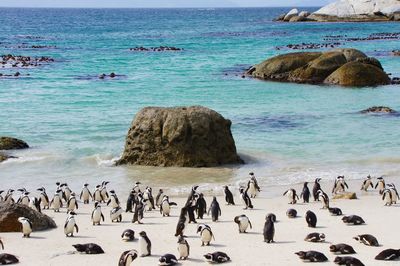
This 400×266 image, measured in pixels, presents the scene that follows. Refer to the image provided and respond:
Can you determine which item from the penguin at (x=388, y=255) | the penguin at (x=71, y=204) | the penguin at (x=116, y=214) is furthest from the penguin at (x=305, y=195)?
the penguin at (x=71, y=204)

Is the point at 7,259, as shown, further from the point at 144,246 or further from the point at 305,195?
the point at 305,195

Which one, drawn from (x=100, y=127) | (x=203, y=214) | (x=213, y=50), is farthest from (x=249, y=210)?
(x=213, y=50)

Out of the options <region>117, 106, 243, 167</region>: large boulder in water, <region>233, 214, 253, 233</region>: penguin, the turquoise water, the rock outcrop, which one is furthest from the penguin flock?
the rock outcrop

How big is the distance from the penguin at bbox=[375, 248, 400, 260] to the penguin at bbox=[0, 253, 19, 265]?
7009 mm

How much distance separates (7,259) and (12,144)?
13971 millimetres

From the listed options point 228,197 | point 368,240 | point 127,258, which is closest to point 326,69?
point 228,197

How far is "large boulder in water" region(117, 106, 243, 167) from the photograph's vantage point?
2392 centimetres

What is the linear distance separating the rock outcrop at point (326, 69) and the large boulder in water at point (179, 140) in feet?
69.4

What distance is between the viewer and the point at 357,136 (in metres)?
28.4

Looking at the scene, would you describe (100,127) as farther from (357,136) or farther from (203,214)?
(203,214)

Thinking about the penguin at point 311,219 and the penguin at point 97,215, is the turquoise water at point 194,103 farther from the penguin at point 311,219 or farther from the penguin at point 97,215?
the penguin at point 311,219

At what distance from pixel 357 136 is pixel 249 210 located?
455 inches

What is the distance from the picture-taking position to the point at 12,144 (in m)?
26.7

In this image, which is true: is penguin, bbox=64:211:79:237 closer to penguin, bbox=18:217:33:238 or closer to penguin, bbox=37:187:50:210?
penguin, bbox=18:217:33:238
